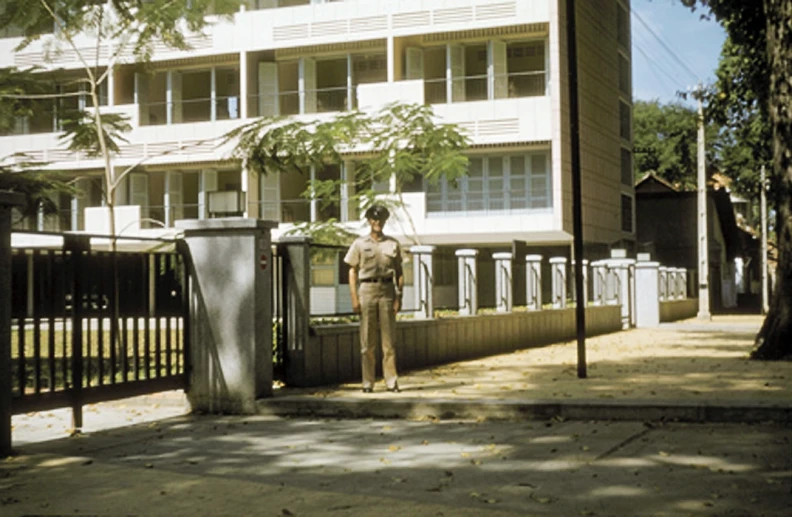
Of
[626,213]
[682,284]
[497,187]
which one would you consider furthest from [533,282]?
[626,213]

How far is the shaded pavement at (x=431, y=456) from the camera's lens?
6367 millimetres

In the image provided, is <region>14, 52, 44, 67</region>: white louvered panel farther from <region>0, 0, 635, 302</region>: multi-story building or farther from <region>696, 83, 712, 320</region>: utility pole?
<region>696, 83, 712, 320</region>: utility pole

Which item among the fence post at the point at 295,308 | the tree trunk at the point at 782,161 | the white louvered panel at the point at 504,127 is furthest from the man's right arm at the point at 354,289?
the white louvered panel at the point at 504,127

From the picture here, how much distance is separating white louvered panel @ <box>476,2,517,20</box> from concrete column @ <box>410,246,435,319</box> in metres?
21.3

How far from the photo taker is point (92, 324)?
9.86m

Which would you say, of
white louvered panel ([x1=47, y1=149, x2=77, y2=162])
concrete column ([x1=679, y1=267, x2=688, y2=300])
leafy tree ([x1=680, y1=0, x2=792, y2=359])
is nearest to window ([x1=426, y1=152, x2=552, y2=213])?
concrete column ([x1=679, y1=267, x2=688, y2=300])

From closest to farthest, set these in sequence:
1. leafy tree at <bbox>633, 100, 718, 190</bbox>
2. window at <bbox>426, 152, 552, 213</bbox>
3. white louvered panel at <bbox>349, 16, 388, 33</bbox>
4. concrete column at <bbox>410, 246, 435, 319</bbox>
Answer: concrete column at <bbox>410, 246, 435, 319</bbox>
window at <bbox>426, 152, 552, 213</bbox>
white louvered panel at <bbox>349, 16, 388, 33</bbox>
leafy tree at <bbox>633, 100, 718, 190</bbox>

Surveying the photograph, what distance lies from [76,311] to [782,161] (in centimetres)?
1034

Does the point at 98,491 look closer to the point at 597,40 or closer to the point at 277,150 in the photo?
the point at 277,150

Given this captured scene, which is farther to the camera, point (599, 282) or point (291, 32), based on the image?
point (291, 32)

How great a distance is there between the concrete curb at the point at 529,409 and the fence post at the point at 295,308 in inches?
53.0

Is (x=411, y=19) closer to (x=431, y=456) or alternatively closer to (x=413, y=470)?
(x=431, y=456)

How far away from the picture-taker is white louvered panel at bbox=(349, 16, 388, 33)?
37.4 m

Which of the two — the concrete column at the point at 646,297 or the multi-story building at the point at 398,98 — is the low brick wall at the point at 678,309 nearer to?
the concrete column at the point at 646,297
